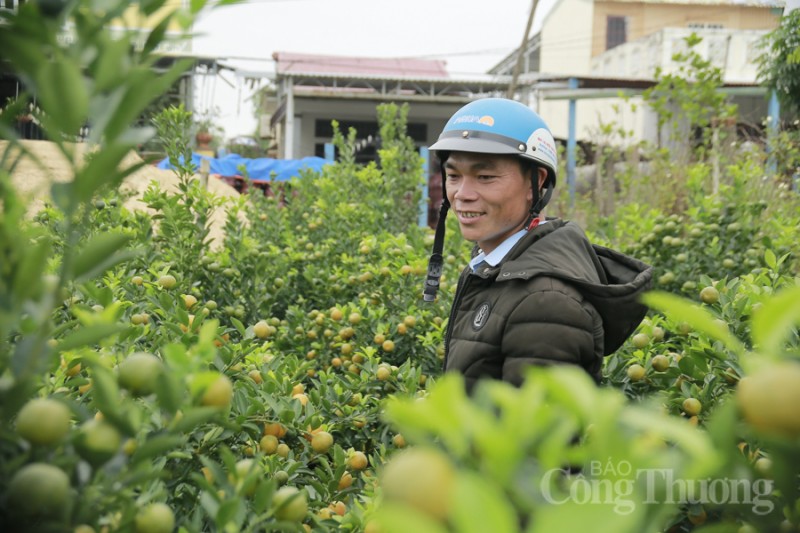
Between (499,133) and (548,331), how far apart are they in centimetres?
73

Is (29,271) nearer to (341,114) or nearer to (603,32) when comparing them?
(341,114)

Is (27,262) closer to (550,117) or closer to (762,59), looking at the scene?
(762,59)

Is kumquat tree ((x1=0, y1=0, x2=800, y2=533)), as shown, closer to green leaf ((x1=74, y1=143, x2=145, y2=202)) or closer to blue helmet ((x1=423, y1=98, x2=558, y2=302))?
green leaf ((x1=74, y1=143, x2=145, y2=202))

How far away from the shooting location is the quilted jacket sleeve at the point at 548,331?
1.97m

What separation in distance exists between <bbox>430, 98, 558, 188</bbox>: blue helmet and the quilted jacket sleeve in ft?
1.71

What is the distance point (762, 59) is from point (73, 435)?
34.1ft

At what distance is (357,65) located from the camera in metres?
22.6

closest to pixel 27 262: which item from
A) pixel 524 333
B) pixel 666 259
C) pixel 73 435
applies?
pixel 73 435

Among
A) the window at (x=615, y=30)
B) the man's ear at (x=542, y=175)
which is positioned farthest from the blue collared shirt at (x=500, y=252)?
the window at (x=615, y=30)

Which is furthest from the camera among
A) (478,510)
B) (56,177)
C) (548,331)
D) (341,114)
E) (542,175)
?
(341,114)

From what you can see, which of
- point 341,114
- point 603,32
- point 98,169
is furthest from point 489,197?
point 603,32

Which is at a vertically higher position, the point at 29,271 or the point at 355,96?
the point at 355,96

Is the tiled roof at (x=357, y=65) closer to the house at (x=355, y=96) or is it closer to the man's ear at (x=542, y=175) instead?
the house at (x=355, y=96)

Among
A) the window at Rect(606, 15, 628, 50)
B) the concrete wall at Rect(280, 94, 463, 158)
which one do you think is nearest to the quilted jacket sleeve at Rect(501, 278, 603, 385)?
the concrete wall at Rect(280, 94, 463, 158)
